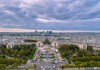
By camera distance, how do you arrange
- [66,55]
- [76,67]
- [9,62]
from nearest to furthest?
[76,67]
[9,62]
[66,55]

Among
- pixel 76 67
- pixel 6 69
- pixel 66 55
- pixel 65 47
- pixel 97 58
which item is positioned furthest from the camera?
pixel 65 47

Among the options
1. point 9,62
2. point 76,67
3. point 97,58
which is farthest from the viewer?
point 97,58

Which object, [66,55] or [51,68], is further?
[66,55]

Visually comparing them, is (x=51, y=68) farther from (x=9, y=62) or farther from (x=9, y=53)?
(x=9, y=53)

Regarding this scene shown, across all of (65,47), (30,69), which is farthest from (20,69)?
(65,47)

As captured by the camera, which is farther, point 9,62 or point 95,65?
point 9,62

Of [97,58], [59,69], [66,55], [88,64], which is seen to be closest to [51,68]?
[59,69]

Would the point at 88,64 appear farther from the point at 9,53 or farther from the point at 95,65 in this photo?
the point at 9,53

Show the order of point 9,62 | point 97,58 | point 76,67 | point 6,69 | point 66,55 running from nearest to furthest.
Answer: point 6,69, point 76,67, point 9,62, point 97,58, point 66,55

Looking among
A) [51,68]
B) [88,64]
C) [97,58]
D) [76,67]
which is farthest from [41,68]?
[97,58]
